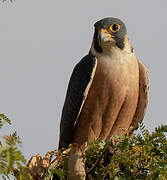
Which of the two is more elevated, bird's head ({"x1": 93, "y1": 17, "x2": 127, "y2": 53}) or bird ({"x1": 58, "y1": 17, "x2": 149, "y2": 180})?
bird's head ({"x1": 93, "y1": 17, "x2": 127, "y2": 53})

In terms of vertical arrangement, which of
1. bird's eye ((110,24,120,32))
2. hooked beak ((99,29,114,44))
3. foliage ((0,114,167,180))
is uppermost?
bird's eye ((110,24,120,32))

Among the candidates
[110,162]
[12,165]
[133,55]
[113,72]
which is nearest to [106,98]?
[113,72]

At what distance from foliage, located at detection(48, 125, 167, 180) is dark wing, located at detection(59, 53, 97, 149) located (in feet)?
8.26

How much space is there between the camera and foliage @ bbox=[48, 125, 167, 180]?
10.6 feet

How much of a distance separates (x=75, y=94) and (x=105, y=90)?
0.46m

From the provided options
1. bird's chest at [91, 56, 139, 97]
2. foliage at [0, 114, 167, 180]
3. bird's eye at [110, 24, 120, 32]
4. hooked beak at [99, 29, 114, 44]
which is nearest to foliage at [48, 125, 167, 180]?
foliage at [0, 114, 167, 180]

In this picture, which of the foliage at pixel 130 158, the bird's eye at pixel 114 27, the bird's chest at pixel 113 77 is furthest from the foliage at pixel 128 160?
the bird's eye at pixel 114 27

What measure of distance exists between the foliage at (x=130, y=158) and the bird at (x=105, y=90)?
2.50 metres

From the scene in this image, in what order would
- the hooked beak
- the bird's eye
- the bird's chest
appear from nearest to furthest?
1. the bird's chest
2. the hooked beak
3. the bird's eye

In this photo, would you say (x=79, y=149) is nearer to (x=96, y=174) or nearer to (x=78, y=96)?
(x=96, y=174)

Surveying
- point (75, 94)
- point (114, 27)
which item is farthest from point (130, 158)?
point (114, 27)

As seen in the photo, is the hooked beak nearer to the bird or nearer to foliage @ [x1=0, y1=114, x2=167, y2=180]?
the bird

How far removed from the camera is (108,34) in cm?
618

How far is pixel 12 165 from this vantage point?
1646 mm
